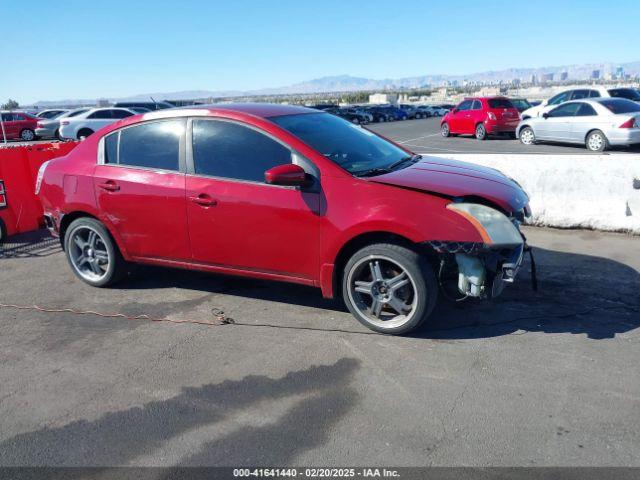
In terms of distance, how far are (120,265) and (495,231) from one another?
3.60m

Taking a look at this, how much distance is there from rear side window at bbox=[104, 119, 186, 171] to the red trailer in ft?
11.3

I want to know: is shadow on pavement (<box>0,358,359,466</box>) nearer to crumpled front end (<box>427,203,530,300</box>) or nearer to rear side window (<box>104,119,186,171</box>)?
crumpled front end (<box>427,203,530,300</box>)

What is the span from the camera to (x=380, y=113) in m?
45.0

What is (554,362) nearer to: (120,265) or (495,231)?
(495,231)

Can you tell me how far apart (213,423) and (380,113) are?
4353 cm

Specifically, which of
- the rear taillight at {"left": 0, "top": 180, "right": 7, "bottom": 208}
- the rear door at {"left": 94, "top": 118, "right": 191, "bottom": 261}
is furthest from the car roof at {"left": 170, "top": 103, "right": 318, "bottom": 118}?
the rear taillight at {"left": 0, "top": 180, "right": 7, "bottom": 208}

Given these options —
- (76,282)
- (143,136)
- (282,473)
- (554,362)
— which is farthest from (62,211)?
(554,362)

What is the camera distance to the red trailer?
7930mm

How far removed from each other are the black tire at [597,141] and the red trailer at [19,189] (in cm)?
1374

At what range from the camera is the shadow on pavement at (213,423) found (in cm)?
305

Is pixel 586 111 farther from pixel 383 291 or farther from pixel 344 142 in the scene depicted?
pixel 383 291

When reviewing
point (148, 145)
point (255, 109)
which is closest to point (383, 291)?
point (255, 109)

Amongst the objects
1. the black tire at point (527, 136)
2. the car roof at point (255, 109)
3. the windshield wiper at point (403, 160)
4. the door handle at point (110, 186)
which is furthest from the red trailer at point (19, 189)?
the black tire at point (527, 136)

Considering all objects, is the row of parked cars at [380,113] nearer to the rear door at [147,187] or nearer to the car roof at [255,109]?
the car roof at [255,109]
